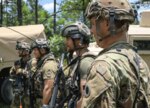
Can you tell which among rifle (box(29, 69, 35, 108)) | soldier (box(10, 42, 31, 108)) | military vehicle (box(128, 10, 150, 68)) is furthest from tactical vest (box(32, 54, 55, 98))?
soldier (box(10, 42, 31, 108))

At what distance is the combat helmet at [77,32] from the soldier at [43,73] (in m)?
1.01

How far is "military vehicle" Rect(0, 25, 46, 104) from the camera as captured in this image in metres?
11.1

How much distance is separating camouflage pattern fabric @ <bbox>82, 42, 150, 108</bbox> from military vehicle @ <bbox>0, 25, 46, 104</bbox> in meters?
8.74

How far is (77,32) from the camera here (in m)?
4.34

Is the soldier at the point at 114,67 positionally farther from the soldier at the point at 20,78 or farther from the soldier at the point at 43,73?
the soldier at the point at 20,78

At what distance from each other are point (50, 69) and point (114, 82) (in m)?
3.65

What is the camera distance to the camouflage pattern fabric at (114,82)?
2.00 m

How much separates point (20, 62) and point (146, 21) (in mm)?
2619

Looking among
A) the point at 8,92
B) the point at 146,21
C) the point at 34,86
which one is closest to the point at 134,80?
the point at 34,86

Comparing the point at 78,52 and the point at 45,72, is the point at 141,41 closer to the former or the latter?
the point at 45,72

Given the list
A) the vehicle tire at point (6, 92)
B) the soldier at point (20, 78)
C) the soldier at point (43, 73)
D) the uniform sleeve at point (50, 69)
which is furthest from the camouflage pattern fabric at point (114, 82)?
the vehicle tire at point (6, 92)

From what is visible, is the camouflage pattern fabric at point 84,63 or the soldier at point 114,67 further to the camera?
the camouflage pattern fabric at point 84,63

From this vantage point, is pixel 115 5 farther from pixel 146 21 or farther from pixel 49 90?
pixel 146 21

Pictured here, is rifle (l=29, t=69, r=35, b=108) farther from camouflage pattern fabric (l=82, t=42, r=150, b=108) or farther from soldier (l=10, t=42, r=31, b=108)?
camouflage pattern fabric (l=82, t=42, r=150, b=108)
